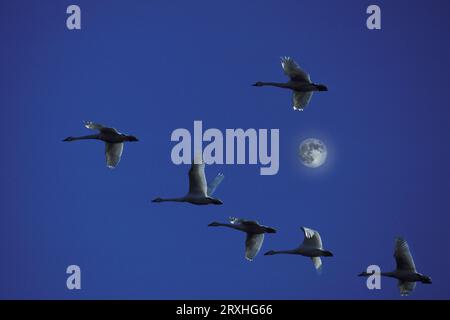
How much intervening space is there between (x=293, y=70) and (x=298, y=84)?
875 millimetres

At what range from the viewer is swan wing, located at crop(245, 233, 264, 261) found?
4850cm

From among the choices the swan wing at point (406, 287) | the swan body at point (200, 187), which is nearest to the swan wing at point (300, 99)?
the swan body at point (200, 187)

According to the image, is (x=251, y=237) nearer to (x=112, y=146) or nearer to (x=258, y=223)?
(x=258, y=223)

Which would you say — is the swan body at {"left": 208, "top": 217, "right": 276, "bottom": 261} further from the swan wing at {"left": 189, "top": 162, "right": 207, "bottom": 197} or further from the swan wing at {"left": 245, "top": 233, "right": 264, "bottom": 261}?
the swan wing at {"left": 189, "top": 162, "right": 207, "bottom": 197}

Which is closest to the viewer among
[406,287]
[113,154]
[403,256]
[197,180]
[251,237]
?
[197,180]

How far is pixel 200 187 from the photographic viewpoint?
45.4 m

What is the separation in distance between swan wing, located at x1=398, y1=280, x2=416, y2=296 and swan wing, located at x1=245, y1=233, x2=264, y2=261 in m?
6.06

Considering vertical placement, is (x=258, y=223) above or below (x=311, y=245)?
above

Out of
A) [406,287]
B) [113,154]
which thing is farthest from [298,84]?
[406,287]

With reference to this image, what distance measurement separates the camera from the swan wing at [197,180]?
44.8 meters

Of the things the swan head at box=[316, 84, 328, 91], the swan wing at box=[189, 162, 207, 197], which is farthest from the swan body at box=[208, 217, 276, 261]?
the swan head at box=[316, 84, 328, 91]
